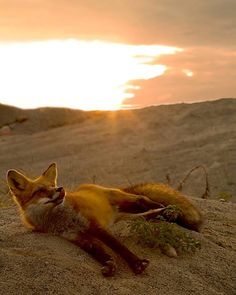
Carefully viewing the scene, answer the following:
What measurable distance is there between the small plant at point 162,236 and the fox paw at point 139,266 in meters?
0.41

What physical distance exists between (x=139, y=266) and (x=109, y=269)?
230mm

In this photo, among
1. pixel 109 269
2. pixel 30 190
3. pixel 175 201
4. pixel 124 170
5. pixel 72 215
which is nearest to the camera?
pixel 109 269

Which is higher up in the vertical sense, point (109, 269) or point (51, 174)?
point (51, 174)

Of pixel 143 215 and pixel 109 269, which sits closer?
pixel 109 269

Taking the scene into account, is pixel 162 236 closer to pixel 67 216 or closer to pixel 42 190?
pixel 67 216

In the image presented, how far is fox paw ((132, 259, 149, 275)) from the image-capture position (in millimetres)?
3816

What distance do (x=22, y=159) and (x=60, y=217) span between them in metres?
9.34

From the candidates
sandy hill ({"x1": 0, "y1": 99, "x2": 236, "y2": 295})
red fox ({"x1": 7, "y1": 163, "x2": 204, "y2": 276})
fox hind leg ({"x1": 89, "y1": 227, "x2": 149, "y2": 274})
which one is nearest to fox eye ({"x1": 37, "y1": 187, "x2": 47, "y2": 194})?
red fox ({"x1": 7, "y1": 163, "x2": 204, "y2": 276})

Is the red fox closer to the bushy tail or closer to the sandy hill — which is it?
the sandy hill

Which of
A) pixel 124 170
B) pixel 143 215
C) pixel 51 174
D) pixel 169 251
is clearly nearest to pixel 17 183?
pixel 51 174

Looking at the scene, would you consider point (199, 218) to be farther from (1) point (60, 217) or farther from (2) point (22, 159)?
(2) point (22, 159)

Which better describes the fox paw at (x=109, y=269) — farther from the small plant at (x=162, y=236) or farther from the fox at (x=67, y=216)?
the small plant at (x=162, y=236)

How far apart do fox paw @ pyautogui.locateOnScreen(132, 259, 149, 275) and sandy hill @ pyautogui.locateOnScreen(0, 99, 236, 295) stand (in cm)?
4

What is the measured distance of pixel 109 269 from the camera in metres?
3.71
